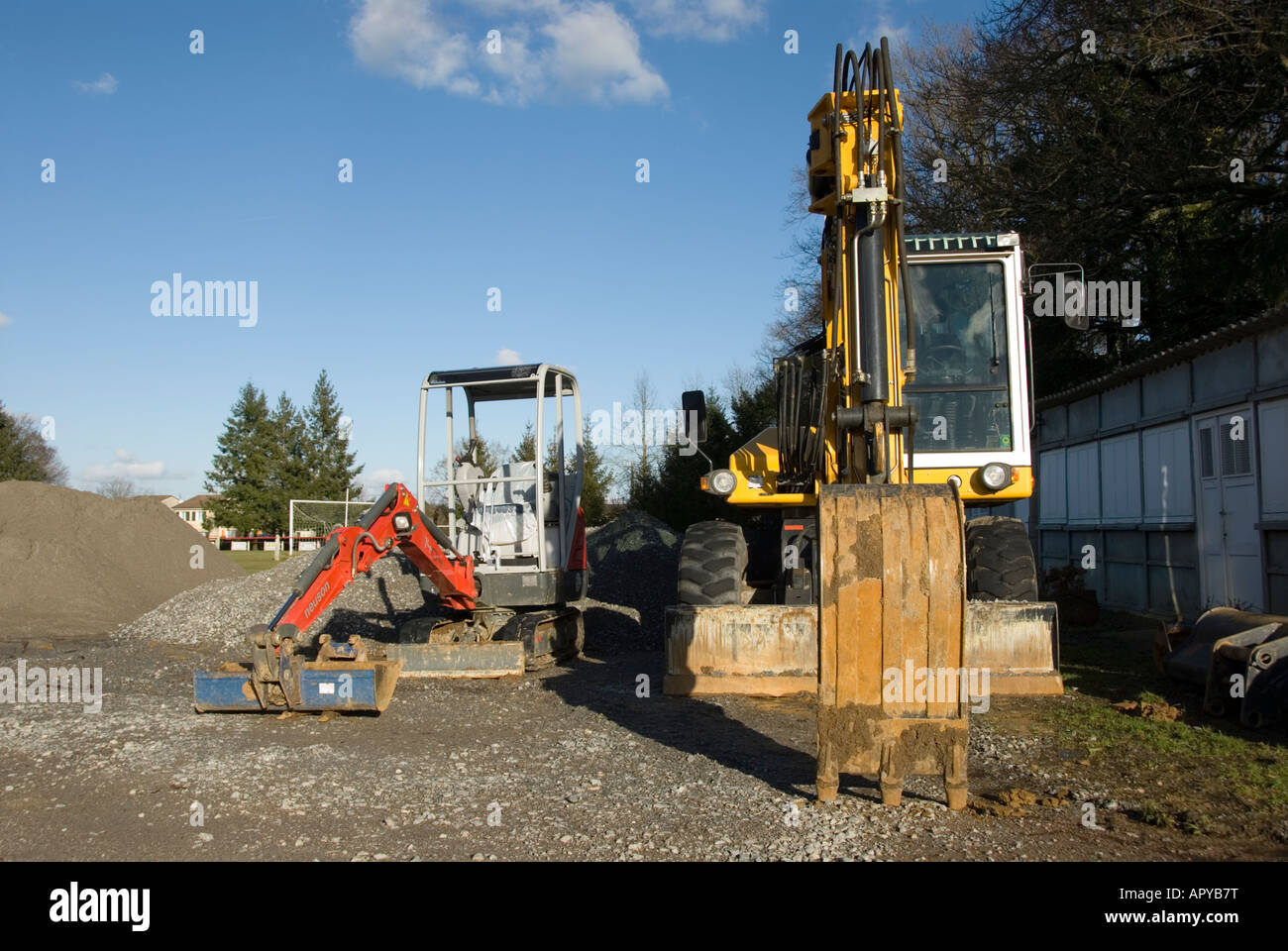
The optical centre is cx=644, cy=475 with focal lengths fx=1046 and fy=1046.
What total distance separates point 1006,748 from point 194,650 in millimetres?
10547

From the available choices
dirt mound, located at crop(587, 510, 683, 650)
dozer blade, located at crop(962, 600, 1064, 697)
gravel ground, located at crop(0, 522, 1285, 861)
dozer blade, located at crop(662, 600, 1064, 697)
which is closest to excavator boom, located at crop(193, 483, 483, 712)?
gravel ground, located at crop(0, 522, 1285, 861)

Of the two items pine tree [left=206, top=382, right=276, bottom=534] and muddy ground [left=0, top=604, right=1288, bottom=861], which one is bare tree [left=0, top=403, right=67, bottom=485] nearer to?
pine tree [left=206, top=382, right=276, bottom=534]

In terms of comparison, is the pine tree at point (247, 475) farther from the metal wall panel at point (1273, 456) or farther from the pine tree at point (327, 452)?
the metal wall panel at point (1273, 456)

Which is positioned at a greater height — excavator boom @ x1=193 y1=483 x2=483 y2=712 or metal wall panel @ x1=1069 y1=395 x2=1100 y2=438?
metal wall panel @ x1=1069 y1=395 x2=1100 y2=438

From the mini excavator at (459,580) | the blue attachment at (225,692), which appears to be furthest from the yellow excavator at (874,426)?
the blue attachment at (225,692)

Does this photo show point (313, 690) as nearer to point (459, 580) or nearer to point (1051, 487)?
point (459, 580)

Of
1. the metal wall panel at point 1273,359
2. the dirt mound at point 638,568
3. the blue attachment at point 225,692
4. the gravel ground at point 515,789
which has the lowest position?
the gravel ground at point 515,789

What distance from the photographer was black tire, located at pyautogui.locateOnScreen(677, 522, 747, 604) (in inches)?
326

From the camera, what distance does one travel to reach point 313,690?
24.4ft

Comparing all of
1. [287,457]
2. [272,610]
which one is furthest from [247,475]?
[272,610]

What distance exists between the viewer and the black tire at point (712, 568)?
8289mm

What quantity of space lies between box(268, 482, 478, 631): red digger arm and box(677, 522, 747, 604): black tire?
2458mm

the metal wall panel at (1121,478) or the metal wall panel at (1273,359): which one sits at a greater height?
the metal wall panel at (1273,359)

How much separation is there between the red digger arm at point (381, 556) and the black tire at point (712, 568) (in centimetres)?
246
